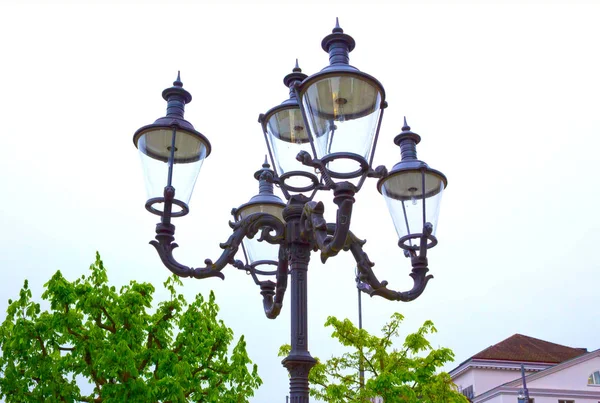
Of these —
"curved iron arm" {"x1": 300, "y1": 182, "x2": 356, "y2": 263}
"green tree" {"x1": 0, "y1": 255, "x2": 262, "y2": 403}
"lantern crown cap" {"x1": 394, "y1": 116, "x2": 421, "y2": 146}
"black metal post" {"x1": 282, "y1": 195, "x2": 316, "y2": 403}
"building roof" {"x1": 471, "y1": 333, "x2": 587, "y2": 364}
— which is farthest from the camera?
"building roof" {"x1": 471, "y1": 333, "x2": 587, "y2": 364}

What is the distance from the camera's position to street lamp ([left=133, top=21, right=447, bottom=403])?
459 cm

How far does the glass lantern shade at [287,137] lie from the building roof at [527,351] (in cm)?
4532

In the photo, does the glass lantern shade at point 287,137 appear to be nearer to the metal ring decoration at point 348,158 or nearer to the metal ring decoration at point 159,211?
the metal ring decoration at point 159,211

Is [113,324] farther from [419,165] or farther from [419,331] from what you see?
[419,165]

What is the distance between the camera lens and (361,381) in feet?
67.2

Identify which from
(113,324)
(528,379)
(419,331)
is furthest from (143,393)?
(528,379)

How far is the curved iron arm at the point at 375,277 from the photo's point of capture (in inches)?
213

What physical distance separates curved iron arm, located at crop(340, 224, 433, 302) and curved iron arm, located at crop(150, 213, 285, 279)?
0.51 metres

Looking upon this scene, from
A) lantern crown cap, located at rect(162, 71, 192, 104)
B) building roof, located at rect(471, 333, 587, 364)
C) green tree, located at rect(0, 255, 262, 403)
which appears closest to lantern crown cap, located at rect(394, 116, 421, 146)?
lantern crown cap, located at rect(162, 71, 192, 104)

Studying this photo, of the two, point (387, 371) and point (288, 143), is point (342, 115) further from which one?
point (387, 371)

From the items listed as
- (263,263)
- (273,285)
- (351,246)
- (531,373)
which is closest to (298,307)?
(351,246)

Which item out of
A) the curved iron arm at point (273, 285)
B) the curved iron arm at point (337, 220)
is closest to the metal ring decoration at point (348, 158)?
the curved iron arm at point (337, 220)

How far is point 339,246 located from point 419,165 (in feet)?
6.90

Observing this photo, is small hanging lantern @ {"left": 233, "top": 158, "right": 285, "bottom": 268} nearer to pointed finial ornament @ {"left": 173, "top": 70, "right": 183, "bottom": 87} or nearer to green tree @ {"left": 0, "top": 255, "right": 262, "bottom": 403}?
pointed finial ornament @ {"left": 173, "top": 70, "right": 183, "bottom": 87}
